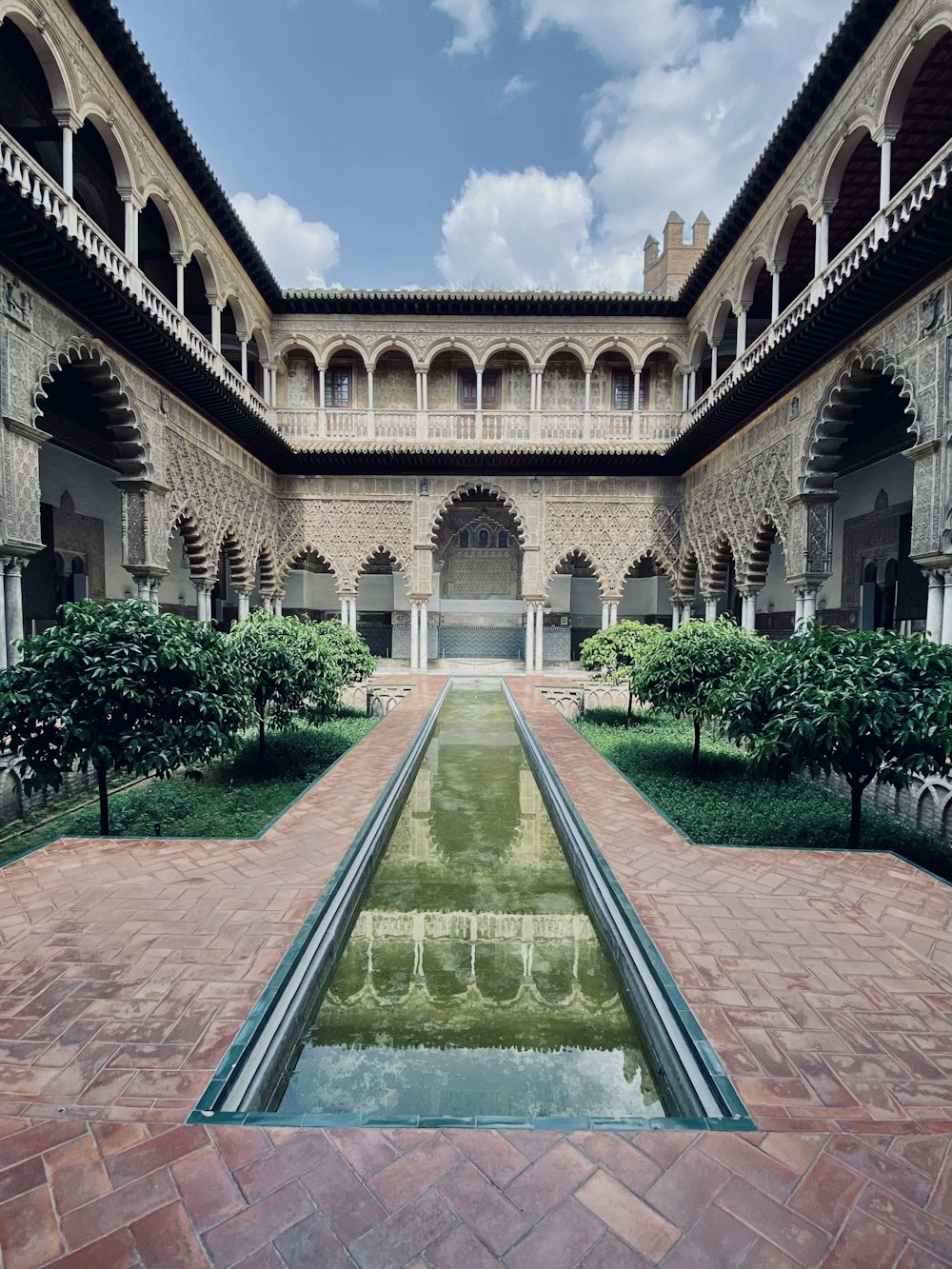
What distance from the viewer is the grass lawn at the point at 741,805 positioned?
5.11 meters

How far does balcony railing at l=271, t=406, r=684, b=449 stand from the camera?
53.5ft

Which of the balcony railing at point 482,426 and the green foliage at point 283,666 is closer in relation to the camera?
the green foliage at point 283,666

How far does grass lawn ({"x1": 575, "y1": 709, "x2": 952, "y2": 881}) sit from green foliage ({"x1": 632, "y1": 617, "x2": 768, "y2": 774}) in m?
0.55

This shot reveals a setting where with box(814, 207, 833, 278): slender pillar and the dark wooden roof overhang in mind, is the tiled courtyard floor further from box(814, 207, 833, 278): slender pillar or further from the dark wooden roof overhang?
box(814, 207, 833, 278): slender pillar

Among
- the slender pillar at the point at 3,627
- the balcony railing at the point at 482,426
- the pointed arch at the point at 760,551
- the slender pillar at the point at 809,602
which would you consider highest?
the balcony railing at the point at 482,426

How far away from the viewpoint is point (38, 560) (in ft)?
38.2

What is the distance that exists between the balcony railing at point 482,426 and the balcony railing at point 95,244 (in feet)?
14.3

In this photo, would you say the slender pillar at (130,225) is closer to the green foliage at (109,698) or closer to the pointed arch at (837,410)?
the green foliage at (109,698)

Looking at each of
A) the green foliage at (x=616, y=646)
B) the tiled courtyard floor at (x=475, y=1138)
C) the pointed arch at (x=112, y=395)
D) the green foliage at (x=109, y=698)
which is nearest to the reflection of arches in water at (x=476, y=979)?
the tiled courtyard floor at (x=475, y=1138)

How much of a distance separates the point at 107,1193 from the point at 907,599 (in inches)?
545

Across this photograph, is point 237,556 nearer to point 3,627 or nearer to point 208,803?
point 3,627

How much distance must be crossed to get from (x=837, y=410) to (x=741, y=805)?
21.9 ft

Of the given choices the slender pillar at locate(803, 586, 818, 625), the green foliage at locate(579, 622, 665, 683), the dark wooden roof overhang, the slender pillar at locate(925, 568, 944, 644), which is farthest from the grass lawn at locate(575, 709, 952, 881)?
the dark wooden roof overhang

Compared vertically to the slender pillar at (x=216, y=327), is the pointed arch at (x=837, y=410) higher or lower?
lower
